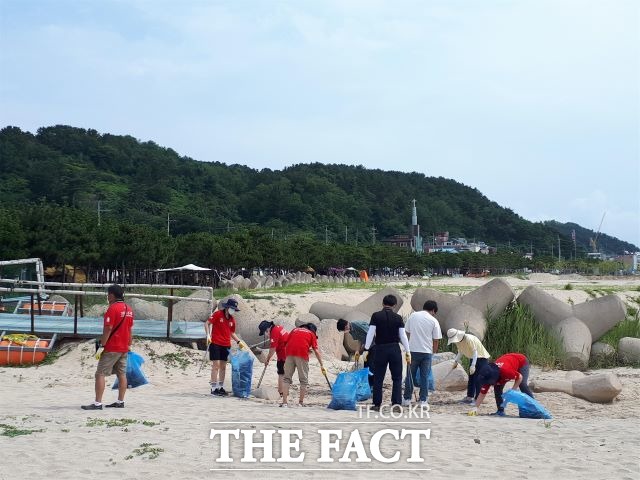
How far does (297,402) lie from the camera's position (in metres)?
11.4

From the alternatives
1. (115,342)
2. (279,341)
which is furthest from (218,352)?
(115,342)

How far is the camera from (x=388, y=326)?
1034cm

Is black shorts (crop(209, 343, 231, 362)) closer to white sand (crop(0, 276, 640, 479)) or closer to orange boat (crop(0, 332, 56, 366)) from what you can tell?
white sand (crop(0, 276, 640, 479))

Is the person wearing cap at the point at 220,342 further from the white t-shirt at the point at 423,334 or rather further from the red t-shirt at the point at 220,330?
the white t-shirt at the point at 423,334

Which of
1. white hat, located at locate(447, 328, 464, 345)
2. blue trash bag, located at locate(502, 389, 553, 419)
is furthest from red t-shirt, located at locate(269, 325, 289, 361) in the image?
blue trash bag, located at locate(502, 389, 553, 419)

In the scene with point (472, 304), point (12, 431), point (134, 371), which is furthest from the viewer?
point (472, 304)

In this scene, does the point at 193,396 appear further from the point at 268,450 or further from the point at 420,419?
the point at 268,450

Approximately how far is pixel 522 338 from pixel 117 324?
9.73m

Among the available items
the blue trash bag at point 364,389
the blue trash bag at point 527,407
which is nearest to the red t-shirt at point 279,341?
the blue trash bag at point 364,389

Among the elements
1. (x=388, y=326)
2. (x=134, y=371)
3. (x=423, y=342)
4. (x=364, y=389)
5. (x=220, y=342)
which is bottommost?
(x=364, y=389)

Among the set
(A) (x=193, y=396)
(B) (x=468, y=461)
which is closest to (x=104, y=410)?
(A) (x=193, y=396)

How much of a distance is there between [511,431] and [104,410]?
15.1 ft

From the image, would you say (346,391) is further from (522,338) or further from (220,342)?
(522,338)

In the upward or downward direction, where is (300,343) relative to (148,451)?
upward
